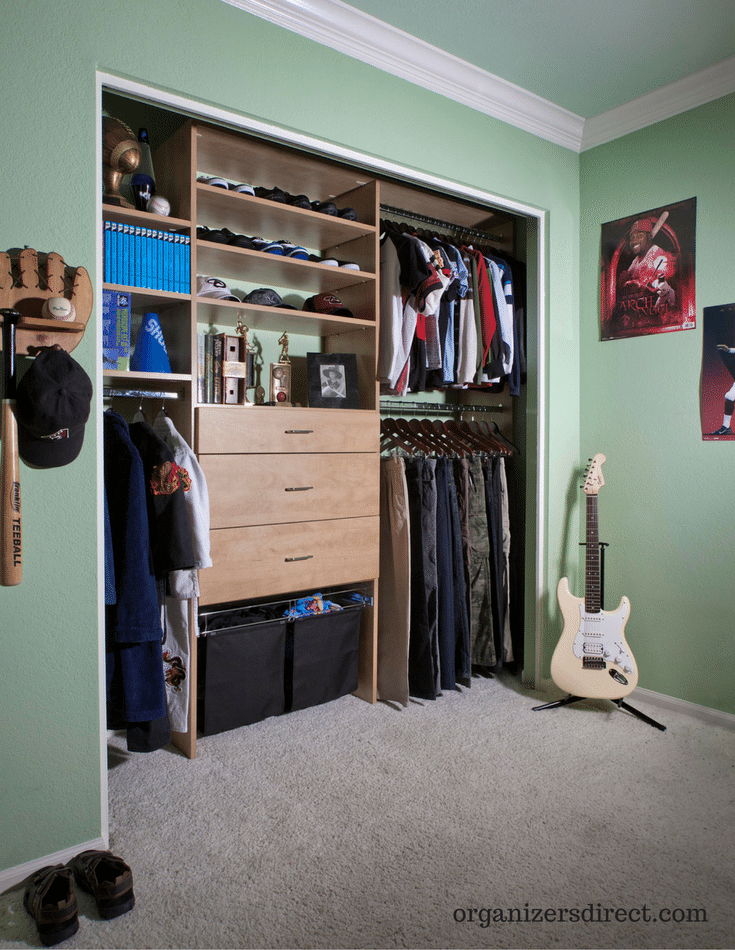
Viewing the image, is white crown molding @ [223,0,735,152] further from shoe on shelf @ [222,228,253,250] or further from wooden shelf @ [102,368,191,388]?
wooden shelf @ [102,368,191,388]

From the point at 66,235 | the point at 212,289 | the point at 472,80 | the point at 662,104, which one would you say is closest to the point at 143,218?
the point at 212,289

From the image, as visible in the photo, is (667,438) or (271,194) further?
(667,438)

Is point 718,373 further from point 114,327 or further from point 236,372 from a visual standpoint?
point 114,327

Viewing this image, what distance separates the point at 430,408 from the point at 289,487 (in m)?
1.12

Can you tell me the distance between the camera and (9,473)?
1665 mm

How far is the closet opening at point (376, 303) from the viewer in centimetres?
234

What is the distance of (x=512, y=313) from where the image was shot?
3.10 meters

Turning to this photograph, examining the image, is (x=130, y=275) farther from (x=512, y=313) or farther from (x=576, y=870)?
(x=576, y=870)

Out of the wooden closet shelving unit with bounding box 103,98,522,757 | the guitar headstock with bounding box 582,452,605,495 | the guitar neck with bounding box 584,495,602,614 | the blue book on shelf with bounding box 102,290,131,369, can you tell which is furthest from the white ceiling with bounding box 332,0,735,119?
the guitar neck with bounding box 584,495,602,614

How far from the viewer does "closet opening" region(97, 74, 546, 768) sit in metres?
2.34

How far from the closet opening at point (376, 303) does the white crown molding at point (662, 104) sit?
477 mm

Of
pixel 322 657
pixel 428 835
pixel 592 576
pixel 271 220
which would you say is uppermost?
pixel 271 220

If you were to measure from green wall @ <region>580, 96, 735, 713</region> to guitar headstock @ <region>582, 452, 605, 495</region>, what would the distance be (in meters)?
0.16

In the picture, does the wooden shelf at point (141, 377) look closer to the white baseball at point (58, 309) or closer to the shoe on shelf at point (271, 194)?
the white baseball at point (58, 309)
